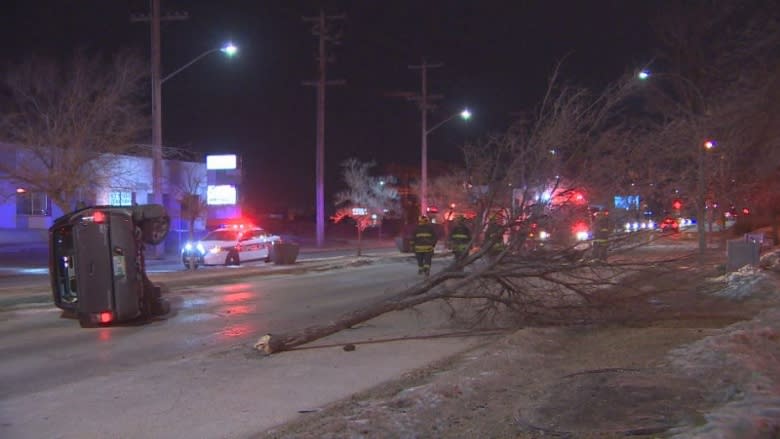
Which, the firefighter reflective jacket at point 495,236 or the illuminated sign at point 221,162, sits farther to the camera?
the illuminated sign at point 221,162

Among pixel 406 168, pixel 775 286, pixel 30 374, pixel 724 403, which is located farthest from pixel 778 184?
pixel 406 168

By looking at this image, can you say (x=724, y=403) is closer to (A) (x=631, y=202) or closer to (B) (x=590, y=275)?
(B) (x=590, y=275)

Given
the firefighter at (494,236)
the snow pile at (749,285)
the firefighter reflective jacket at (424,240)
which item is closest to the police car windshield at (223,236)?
the firefighter reflective jacket at (424,240)

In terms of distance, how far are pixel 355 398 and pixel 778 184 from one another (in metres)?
19.6

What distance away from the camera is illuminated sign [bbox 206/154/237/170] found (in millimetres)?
39688

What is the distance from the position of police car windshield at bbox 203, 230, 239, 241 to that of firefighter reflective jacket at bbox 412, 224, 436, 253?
939cm

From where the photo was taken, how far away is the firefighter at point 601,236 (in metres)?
9.90

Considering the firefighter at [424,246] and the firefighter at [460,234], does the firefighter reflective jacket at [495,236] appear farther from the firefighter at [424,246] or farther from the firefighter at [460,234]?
the firefighter at [424,246]

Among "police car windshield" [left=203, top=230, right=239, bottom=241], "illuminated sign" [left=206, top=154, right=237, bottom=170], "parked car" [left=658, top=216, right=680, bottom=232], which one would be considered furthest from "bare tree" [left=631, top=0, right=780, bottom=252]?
"illuminated sign" [left=206, top=154, right=237, bottom=170]

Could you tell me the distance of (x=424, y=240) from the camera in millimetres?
17625

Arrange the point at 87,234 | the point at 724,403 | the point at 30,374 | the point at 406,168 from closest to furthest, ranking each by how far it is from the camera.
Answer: the point at 724,403 → the point at 30,374 → the point at 87,234 → the point at 406,168

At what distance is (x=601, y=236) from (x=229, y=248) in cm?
1669

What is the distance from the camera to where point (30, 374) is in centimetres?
822

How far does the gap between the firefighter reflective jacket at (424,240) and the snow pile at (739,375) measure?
9045 mm
